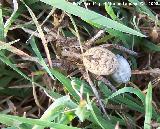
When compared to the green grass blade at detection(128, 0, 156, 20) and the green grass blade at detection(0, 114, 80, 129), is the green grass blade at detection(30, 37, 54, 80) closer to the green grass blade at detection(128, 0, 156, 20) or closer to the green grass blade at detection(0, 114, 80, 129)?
the green grass blade at detection(0, 114, 80, 129)

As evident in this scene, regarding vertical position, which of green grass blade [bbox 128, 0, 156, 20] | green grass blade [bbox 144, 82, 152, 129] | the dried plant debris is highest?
green grass blade [bbox 128, 0, 156, 20]

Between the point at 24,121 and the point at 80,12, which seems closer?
the point at 24,121

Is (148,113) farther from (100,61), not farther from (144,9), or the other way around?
(144,9)

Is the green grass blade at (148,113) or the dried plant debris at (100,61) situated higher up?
the dried plant debris at (100,61)

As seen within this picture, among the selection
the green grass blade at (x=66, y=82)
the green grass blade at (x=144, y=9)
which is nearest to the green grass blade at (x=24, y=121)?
the green grass blade at (x=66, y=82)

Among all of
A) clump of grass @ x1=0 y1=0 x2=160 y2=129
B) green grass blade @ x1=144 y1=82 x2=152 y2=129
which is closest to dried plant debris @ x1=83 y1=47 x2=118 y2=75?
clump of grass @ x1=0 y1=0 x2=160 y2=129

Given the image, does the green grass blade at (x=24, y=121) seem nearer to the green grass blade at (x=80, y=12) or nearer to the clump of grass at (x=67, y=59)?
the clump of grass at (x=67, y=59)

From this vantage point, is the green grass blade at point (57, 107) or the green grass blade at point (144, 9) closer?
the green grass blade at point (57, 107)

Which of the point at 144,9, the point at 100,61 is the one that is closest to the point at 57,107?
the point at 100,61

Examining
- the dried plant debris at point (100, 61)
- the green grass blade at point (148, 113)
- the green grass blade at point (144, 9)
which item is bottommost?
the green grass blade at point (148, 113)

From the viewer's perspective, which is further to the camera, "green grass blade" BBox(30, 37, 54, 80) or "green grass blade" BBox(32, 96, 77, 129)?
"green grass blade" BBox(30, 37, 54, 80)

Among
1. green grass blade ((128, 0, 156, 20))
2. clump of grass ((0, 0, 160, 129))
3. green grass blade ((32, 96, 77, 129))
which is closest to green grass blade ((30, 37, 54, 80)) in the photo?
clump of grass ((0, 0, 160, 129))

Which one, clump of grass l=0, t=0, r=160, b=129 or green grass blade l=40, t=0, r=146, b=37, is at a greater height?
green grass blade l=40, t=0, r=146, b=37

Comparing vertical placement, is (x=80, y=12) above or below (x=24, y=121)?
above
